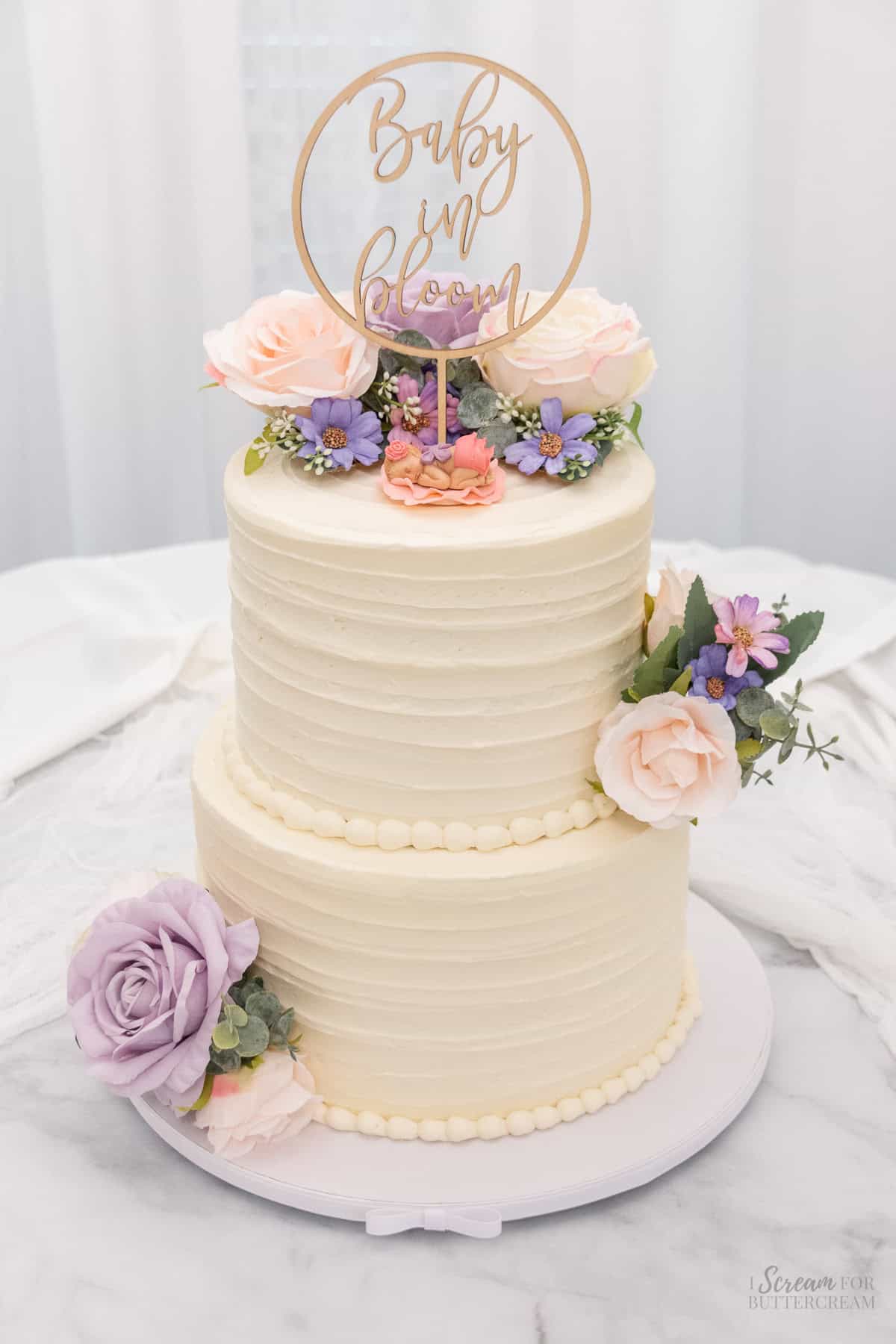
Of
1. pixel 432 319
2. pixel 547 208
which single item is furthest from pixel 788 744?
pixel 547 208

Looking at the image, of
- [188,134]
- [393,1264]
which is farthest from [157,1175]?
[188,134]

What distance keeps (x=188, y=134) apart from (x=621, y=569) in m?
2.21

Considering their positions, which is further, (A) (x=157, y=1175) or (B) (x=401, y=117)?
(B) (x=401, y=117)

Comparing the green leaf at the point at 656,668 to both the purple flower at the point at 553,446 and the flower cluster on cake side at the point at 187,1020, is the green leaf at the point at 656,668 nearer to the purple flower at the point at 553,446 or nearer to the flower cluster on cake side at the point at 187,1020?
the purple flower at the point at 553,446

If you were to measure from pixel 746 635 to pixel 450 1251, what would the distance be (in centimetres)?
70

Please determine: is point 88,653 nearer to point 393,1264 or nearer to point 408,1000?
point 408,1000

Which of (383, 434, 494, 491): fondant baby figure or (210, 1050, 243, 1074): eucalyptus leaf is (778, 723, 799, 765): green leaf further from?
(210, 1050, 243, 1074): eucalyptus leaf

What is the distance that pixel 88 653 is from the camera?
262 centimetres

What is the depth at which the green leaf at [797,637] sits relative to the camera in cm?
152

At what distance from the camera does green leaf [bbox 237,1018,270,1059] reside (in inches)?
60.4

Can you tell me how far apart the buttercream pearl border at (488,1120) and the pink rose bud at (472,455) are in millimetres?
710

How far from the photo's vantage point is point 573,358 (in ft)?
4.97

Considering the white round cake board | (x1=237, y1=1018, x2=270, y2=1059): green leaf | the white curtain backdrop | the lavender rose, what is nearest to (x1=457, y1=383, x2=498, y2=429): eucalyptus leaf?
the lavender rose

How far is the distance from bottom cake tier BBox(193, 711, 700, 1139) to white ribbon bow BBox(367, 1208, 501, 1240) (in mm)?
118
